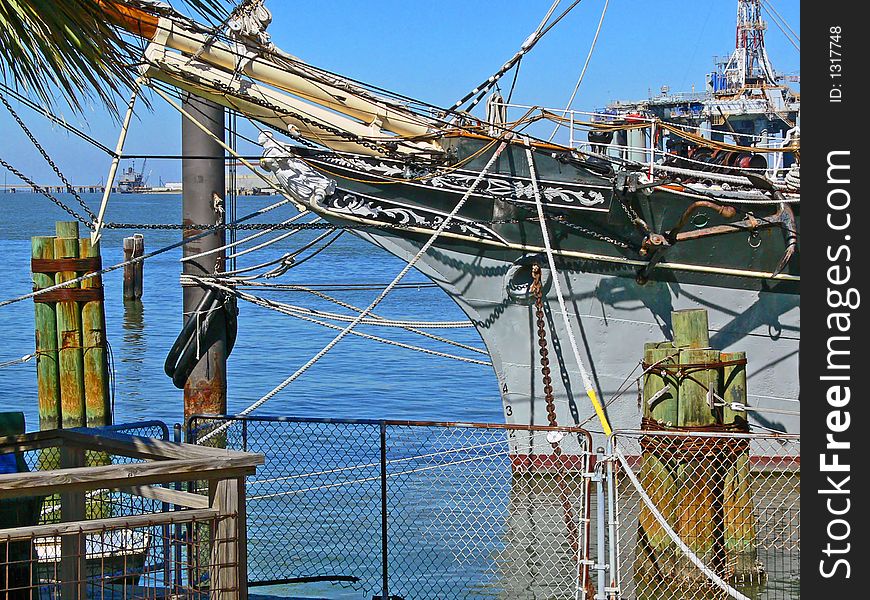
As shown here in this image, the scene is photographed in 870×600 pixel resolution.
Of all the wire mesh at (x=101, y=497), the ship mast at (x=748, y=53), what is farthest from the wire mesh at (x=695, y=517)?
the ship mast at (x=748, y=53)

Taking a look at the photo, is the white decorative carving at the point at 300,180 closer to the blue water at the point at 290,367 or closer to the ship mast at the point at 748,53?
the blue water at the point at 290,367

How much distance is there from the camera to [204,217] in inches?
486

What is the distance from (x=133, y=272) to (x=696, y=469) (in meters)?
32.1

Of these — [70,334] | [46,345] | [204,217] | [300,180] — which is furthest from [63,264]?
[300,180]

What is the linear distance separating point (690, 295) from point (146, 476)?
26.7 ft

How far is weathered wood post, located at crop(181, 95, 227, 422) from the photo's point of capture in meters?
12.2

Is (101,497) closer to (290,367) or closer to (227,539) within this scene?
(227,539)

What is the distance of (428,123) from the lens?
11.7 metres

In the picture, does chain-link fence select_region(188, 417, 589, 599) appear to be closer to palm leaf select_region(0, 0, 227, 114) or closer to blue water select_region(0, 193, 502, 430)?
palm leaf select_region(0, 0, 227, 114)

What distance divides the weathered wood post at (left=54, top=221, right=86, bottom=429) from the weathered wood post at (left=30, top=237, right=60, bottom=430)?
2.4 inches

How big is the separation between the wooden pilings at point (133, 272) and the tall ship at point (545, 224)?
24.1 meters

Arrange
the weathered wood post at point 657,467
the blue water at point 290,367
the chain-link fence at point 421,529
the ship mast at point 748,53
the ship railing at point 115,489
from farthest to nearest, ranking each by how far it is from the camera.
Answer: the ship mast at point 748,53, the blue water at point 290,367, the chain-link fence at point 421,529, the weathered wood post at point 657,467, the ship railing at point 115,489

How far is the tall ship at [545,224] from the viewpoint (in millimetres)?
11625

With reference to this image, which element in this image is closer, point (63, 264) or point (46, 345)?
point (63, 264)
